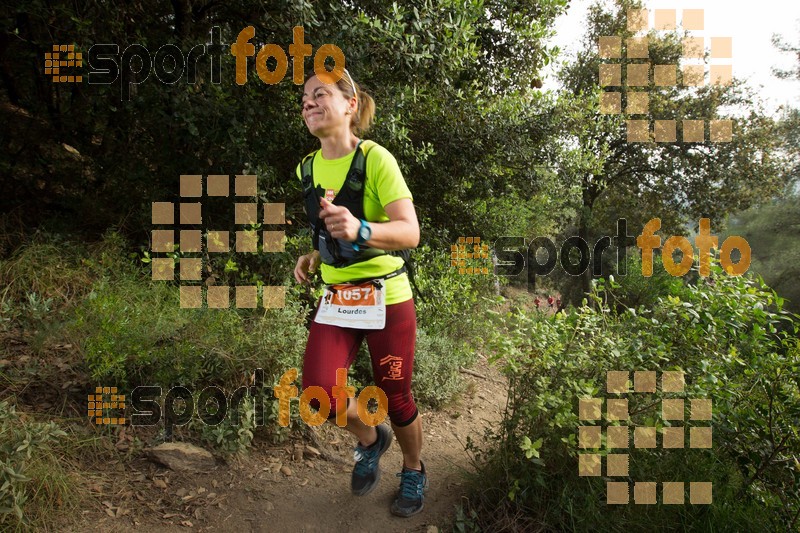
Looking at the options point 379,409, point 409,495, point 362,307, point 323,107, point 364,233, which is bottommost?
point 409,495

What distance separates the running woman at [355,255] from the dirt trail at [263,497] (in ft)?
2.25

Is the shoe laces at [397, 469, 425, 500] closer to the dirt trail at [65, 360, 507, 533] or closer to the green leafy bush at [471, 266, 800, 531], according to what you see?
the dirt trail at [65, 360, 507, 533]

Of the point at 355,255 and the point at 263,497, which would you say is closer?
the point at 355,255

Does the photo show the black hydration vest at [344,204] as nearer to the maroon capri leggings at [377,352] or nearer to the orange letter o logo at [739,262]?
the maroon capri leggings at [377,352]

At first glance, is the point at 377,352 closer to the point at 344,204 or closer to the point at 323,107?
the point at 344,204

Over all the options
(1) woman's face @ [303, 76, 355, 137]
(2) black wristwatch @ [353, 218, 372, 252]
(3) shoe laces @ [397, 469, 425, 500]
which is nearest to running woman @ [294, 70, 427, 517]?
(1) woman's face @ [303, 76, 355, 137]

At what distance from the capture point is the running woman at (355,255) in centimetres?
270

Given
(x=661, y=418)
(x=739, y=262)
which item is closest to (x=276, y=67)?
(x=739, y=262)

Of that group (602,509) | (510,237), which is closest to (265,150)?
(602,509)

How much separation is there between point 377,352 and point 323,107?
1414 millimetres

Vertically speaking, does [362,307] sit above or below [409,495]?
above

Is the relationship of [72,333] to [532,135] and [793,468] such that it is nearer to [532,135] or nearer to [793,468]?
[793,468]

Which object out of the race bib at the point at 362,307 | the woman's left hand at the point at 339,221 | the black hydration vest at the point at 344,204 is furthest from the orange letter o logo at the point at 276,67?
the woman's left hand at the point at 339,221

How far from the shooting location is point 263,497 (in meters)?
3.61
